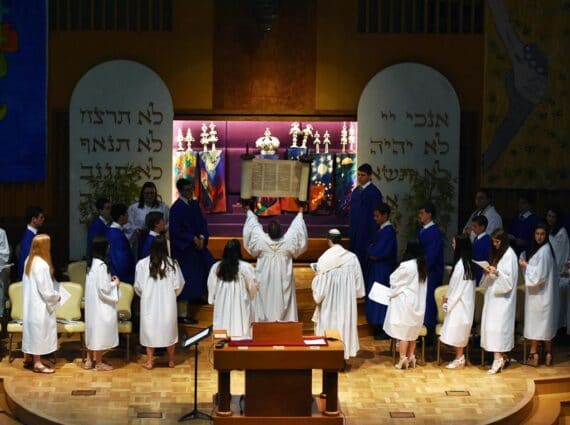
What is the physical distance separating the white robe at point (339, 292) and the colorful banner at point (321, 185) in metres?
3.66

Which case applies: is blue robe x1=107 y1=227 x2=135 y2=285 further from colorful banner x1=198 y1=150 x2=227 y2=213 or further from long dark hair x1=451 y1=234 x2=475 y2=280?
long dark hair x1=451 y1=234 x2=475 y2=280

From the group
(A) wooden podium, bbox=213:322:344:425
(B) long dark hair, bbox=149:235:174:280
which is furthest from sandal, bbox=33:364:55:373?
(A) wooden podium, bbox=213:322:344:425

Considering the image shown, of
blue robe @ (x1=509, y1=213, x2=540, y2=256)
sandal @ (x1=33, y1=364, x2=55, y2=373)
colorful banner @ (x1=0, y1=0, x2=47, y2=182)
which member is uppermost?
colorful banner @ (x1=0, y1=0, x2=47, y2=182)

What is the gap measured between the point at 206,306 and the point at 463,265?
314 cm

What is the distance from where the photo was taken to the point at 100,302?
1155cm

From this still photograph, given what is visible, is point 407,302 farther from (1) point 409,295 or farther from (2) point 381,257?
(2) point 381,257

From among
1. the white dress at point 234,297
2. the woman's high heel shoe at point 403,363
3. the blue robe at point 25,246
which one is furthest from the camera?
the blue robe at point 25,246

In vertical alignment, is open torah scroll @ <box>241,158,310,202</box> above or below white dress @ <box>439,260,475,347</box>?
above

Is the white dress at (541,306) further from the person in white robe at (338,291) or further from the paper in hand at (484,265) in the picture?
the person in white robe at (338,291)

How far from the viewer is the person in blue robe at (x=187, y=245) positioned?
13.1 meters

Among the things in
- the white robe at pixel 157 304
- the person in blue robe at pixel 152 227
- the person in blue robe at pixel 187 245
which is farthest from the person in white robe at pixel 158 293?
the person in blue robe at pixel 187 245

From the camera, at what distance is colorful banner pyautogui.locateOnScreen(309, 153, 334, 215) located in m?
15.4

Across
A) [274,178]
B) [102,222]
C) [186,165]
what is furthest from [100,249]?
[186,165]

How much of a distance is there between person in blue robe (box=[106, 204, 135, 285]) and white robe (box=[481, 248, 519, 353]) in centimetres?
383
